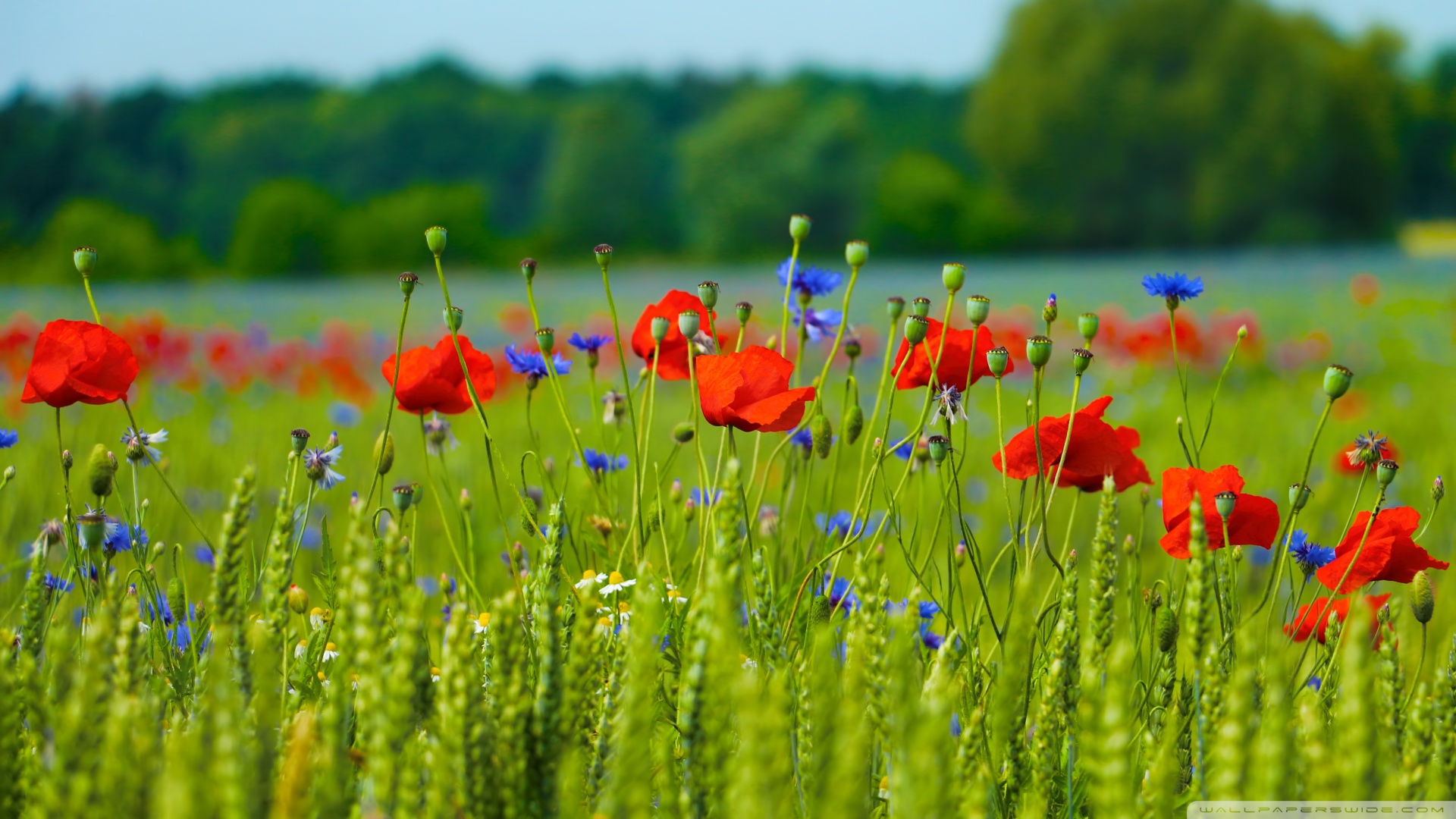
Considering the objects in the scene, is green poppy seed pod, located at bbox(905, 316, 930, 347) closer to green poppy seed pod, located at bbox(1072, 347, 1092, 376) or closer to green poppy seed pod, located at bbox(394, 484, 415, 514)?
green poppy seed pod, located at bbox(1072, 347, 1092, 376)

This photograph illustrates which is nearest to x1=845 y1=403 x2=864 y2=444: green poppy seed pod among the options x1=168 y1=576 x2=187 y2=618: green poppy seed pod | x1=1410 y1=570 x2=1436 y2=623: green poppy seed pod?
x1=1410 y1=570 x2=1436 y2=623: green poppy seed pod

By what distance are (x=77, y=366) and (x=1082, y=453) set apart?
1185 millimetres

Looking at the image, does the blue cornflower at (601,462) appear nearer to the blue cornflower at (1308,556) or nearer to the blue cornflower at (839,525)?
the blue cornflower at (839,525)

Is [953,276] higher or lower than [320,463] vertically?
higher

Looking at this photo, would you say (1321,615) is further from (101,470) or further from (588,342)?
(101,470)

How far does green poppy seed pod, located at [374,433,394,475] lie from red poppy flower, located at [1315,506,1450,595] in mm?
1138

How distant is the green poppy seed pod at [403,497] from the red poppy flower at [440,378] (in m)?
0.12

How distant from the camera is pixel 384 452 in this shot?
132 centimetres

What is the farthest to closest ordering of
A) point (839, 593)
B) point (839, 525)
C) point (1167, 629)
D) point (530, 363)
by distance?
point (839, 593) < point (839, 525) < point (530, 363) < point (1167, 629)

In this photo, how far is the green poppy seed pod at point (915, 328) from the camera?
3.87 feet

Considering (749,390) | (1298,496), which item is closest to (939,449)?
(749,390)

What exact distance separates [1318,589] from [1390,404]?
4062 millimetres

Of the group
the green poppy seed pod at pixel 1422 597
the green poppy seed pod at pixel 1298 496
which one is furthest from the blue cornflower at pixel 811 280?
the green poppy seed pod at pixel 1422 597

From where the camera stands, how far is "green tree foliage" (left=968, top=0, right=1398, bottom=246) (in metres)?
20.0
